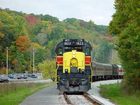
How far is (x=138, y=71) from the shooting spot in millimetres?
39000

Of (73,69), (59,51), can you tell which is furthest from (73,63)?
(59,51)

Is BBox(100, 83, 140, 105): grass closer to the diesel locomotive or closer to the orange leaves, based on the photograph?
the diesel locomotive

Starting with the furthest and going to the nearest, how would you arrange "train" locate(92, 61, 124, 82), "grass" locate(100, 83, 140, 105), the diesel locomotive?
1. "train" locate(92, 61, 124, 82)
2. the diesel locomotive
3. "grass" locate(100, 83, 140, 105)

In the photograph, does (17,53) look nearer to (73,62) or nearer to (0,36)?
(0,36)

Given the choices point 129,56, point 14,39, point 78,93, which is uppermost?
point 14,39

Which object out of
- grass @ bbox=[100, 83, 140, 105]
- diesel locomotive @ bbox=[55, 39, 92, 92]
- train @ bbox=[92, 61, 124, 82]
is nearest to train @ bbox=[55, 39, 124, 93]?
diesel locomotive @ bbox=[55, 39, 92, 92]

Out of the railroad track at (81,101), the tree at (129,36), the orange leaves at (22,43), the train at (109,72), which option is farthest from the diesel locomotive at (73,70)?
the orange leaves at (22,43)

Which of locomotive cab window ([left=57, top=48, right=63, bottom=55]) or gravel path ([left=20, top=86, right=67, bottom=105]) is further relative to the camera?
locomotive cab window ([left=57, top=48, right=63, bottom=55])

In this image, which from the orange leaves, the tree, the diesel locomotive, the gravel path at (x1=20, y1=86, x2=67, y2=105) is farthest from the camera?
the orange leaves

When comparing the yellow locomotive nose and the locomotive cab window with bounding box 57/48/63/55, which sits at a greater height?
the locomotive cab window with bounding box 57/48/63/55

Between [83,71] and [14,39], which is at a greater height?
[14,39]

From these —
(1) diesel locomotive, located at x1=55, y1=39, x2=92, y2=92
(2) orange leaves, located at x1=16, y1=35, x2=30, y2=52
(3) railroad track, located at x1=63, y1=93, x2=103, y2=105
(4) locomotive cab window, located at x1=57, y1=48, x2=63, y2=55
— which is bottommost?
(3) railroad track, located at x1=63, y1=93, x2=103, y2=105

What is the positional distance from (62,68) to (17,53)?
102m

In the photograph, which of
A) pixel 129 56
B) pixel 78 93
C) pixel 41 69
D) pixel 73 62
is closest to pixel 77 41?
pixel 73 62
